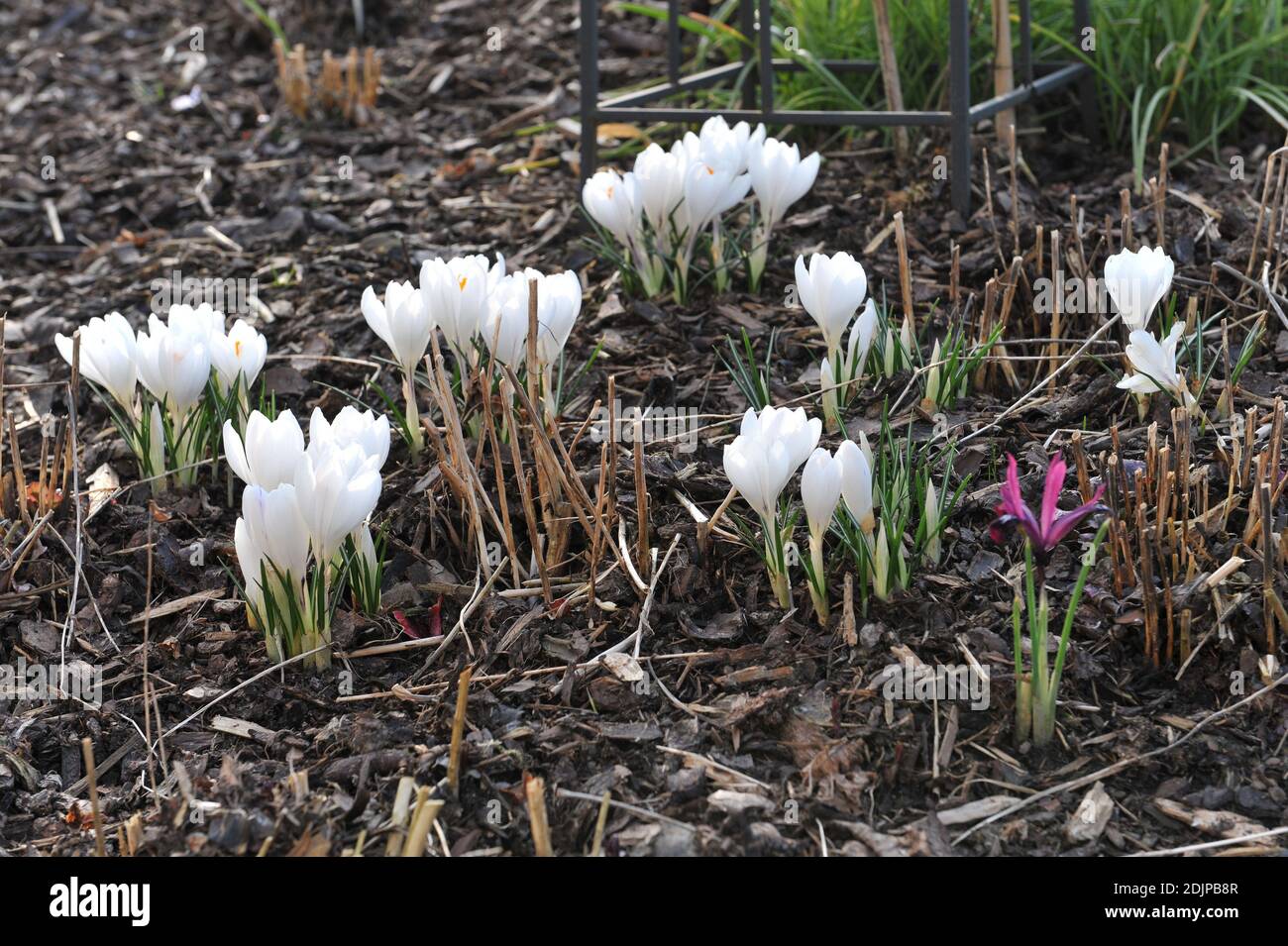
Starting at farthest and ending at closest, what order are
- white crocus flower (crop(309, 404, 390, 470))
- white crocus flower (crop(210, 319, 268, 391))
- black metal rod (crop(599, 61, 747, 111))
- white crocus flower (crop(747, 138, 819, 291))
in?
black metal rod (crop(599, 61, 747, 111)) < white crocus flower (crop(747, 138, 819, 291)) < white crocus flower (crop(210, 319, 268, 391)) < white crocus flower (crop(309, 404, 390, 470))

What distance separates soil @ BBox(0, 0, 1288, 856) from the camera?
6.16 feet

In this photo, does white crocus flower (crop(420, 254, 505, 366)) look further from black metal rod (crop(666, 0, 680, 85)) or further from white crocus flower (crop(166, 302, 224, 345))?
black metal rod (crop(666, 0, 680, 85))

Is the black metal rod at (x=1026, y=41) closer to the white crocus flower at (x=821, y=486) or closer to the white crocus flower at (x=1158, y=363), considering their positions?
the white crocus flower at (x=1158, y=363)

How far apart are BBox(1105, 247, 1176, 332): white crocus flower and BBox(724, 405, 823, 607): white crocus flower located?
0.67 metres

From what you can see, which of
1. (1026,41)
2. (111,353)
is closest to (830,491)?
(111,353)

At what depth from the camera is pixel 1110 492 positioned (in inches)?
79.9

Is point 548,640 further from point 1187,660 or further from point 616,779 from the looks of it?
point 1187,660

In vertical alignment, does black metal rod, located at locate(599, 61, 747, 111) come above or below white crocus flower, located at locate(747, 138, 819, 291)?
above

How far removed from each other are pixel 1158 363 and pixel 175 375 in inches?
66.6

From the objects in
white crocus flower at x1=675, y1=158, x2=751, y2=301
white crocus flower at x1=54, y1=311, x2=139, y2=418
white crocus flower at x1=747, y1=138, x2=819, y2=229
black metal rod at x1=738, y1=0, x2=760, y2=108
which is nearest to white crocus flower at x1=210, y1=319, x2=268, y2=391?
white crocus flower at x1=54, y1=311, x2=139, y2=418

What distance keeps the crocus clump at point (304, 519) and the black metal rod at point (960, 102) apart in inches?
74.3

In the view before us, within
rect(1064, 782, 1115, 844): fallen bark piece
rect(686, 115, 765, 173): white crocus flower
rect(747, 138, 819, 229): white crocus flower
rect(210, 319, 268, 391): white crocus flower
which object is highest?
rect(686, 115, 765, 173): white crocus flower

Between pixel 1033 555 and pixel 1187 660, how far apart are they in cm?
30
